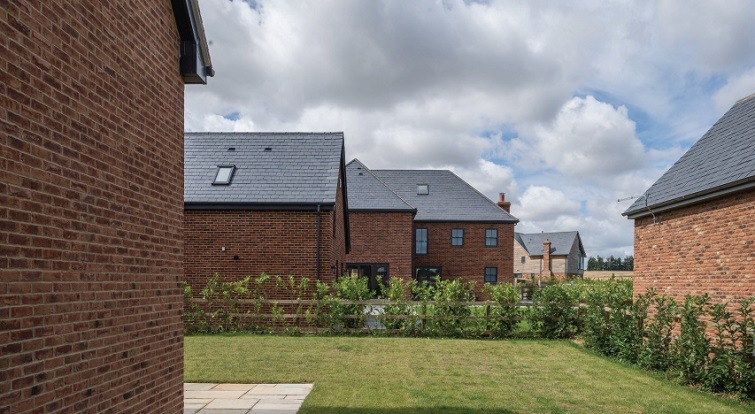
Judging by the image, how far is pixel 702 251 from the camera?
9.75 m

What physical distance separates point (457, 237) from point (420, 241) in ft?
7.78

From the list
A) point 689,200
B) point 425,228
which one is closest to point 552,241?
point 425,228

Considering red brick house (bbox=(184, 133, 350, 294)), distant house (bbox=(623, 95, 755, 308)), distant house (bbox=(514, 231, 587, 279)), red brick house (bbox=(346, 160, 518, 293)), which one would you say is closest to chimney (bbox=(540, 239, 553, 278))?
distant house (bbox=(514, 231, 587, 279))

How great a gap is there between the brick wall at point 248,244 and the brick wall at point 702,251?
344 inches

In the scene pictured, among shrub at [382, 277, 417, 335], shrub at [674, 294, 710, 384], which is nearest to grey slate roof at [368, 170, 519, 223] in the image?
shrub at [382, 277, 417, 335]

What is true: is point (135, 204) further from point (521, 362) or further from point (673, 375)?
point (673, 375)

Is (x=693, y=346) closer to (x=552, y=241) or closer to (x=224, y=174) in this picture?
(x=224, y=174)

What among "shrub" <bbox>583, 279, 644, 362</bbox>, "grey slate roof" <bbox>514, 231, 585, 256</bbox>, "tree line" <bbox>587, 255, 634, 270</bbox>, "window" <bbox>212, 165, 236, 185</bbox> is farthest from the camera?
"tree line" <bbox>587, 255, 634, 270</bbox>

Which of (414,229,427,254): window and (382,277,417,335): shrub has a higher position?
(414,229,427,254): window

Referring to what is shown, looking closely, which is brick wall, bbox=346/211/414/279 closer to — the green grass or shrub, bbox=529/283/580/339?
shrub, bbox=529/283/580/339

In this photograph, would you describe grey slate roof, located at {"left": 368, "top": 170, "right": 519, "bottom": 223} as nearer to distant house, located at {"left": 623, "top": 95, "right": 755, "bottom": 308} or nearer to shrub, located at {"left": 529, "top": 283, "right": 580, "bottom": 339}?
shrub, located at {"left": 529, "top": 283, "right": 580, "bottom": 339}

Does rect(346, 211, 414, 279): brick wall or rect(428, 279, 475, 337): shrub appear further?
rect(346, 211, 414, 279): brick wall

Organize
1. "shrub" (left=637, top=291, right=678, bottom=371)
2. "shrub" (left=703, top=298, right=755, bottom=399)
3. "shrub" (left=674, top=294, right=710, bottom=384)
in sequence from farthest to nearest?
"shrub" (left=637, top=291, right=678, bottom=371)
"shrub" (left=674, top=294, right=710, bottom=384)
"shrub" (left=703, top=298, right=755, bottom=399)

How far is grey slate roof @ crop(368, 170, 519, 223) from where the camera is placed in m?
31.9
